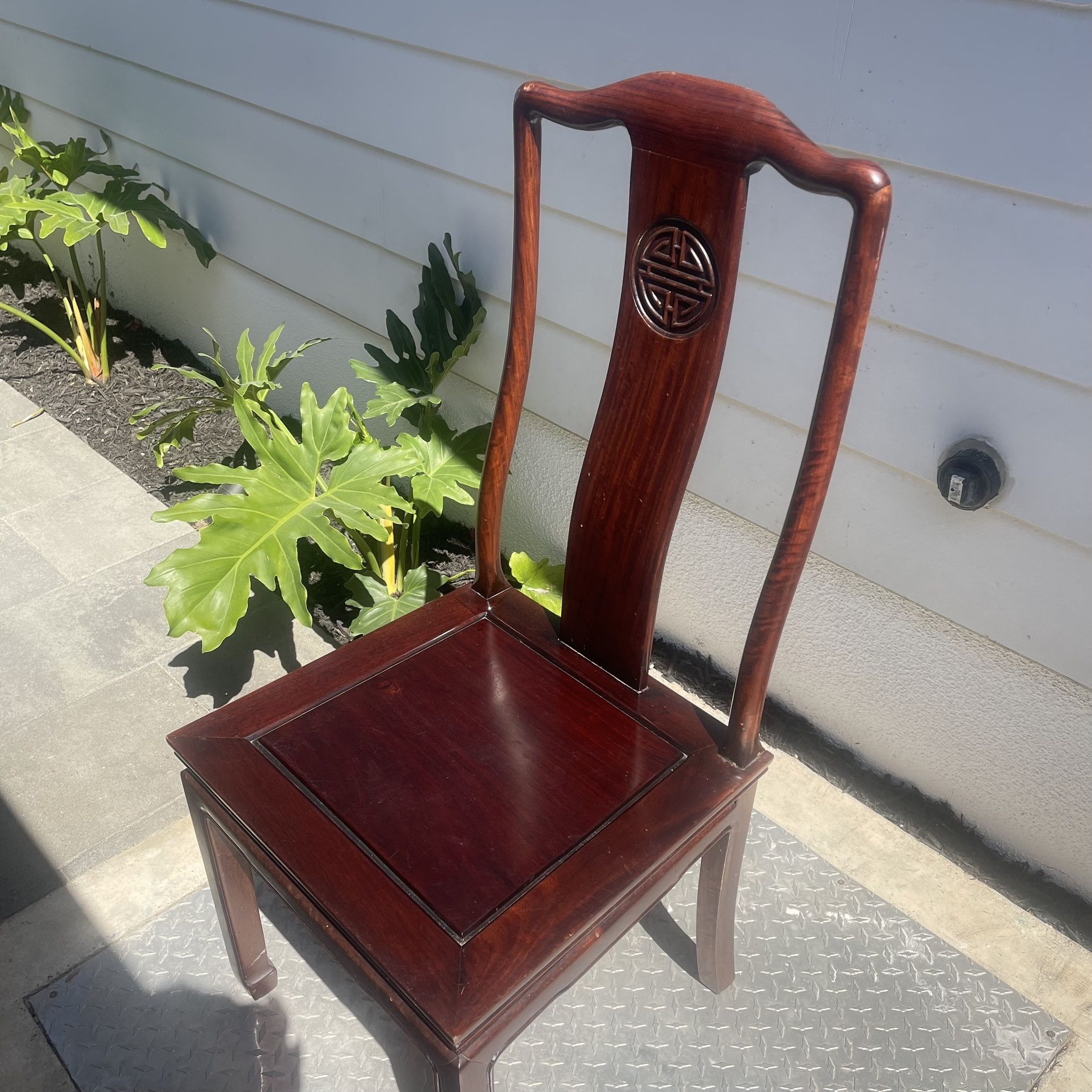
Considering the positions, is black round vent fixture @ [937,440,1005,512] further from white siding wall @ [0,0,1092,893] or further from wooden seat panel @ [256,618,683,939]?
wooden seat panel @ [256,618,683,939]

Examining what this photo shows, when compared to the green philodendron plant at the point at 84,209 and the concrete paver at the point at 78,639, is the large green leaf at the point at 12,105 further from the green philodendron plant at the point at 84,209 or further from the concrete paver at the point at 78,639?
the concrete paver at the point at 78,639

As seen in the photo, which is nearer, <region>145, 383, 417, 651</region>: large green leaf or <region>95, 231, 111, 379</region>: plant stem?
<region>145, 383, 417, 651</region>: large green leaf

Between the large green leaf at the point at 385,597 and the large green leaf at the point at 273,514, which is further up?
the large green leaf at the point at 273,514

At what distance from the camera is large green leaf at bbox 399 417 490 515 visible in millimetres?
1887

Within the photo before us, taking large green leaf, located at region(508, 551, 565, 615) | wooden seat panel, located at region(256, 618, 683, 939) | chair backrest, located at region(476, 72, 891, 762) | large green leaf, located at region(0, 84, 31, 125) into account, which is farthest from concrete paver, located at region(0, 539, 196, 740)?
large green leaf, located at region(0, 84, 31, 125)

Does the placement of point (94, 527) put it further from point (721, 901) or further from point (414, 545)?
point (721, 901)

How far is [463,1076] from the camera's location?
93cm

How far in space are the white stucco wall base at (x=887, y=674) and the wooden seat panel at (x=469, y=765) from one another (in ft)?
2.14

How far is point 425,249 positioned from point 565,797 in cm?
139

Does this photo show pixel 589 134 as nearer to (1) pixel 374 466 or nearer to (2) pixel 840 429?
(1) pixel 374 466

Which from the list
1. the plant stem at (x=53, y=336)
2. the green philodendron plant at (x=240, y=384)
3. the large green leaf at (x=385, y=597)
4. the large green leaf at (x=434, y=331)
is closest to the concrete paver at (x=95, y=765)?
the large green leaf at (x=385, y=597)

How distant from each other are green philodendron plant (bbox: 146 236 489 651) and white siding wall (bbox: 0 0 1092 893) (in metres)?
0.15

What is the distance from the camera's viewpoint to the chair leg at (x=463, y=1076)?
924mm

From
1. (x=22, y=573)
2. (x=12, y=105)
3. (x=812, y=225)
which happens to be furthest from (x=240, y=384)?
(x=12, y=105)
